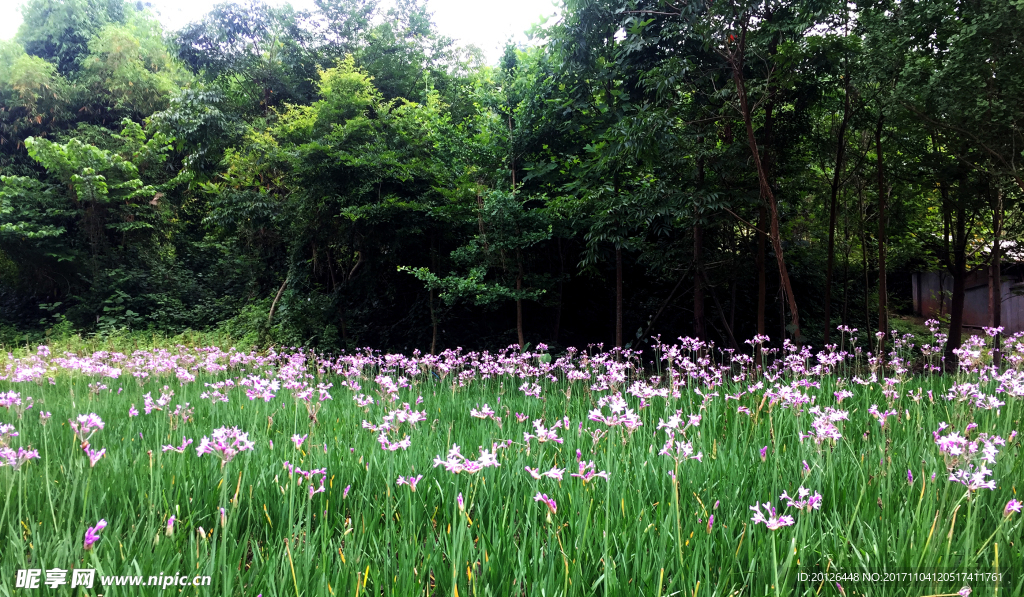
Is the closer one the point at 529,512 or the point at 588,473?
the point at 588,473

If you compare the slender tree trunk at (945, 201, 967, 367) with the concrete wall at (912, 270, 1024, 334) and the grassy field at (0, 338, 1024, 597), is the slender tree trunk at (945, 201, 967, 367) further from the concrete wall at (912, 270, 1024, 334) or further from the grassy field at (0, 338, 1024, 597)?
the grassy field at (0, 338, 1024, 597)

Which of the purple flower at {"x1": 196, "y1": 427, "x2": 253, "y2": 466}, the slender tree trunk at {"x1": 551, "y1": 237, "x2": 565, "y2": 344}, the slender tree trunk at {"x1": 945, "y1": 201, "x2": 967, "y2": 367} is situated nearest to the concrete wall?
the slender tree trunk at {"x1": 945, "y1": 201, "x2": 967, "y2": 367}

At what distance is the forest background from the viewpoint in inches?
222

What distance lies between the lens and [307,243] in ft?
35.4

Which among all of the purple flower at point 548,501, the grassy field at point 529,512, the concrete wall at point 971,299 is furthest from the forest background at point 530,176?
the purple flower at point 548,501

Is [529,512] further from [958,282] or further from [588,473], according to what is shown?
[958,282]

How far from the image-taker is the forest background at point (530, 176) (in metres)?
5.65

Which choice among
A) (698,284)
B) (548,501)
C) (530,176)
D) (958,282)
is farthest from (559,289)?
(548,501)

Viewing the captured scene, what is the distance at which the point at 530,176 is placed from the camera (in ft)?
25.2

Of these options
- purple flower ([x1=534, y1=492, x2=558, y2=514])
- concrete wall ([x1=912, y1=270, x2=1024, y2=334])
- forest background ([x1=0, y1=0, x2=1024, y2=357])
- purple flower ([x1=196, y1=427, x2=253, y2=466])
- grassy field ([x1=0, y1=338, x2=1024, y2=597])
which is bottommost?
grassy field ([x1=0, y1=338, x2=1024, y2=597])

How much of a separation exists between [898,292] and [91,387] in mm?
18845

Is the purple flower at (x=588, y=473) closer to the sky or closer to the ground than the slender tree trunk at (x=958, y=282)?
closer to the ground

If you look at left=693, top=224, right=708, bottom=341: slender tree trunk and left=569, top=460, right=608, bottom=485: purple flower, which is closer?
left=569, top=460, right=608, bottom=485: purple flower

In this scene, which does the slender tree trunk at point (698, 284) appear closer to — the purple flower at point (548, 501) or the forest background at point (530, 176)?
the forest background at point (530, 176)
